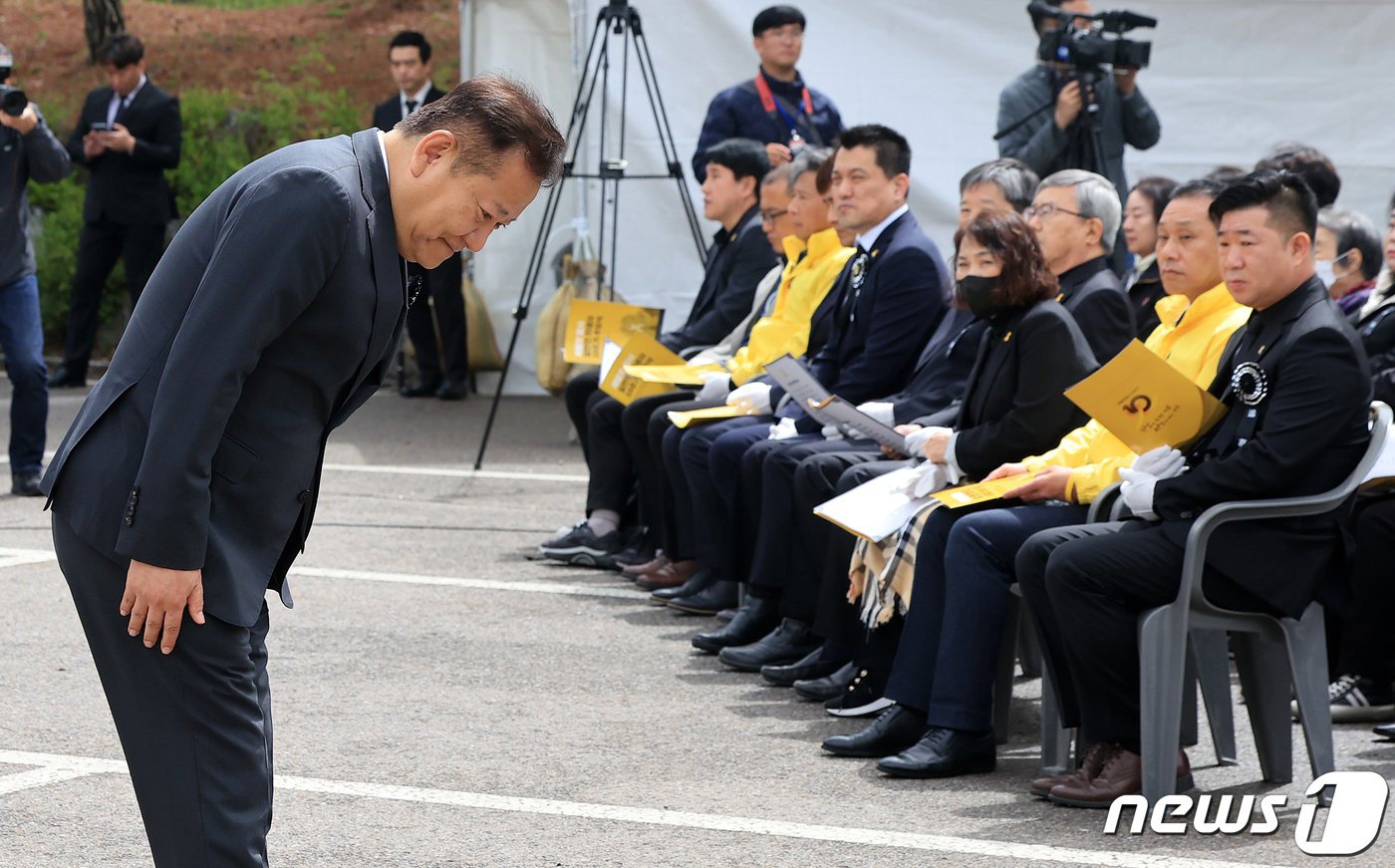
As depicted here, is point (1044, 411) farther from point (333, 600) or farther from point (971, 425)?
point (333, 600)

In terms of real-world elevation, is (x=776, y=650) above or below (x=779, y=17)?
below

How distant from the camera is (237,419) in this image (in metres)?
2.83

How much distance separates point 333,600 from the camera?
6918mm

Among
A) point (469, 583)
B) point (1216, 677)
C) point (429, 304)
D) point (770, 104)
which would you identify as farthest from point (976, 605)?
point (429, 304)

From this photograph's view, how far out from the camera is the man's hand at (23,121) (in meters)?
8.73

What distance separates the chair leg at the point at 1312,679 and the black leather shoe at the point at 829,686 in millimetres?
1415

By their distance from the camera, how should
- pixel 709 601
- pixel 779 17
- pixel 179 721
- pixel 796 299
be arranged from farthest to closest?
pixel 779 17, pixel 796 299, pixel 709 601, pixel 179 721

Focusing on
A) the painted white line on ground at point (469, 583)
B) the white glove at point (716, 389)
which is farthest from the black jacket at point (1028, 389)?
the painted white line on ground at point (469, 583)

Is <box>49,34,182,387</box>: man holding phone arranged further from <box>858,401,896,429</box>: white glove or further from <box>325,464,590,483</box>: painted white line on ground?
<box>858,401,896,429</box>: white glove

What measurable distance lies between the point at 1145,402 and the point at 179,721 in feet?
8.59

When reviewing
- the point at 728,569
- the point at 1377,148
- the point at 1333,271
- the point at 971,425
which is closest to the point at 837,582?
the point at 971,425

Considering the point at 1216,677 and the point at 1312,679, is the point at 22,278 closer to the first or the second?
the point at 1216,677

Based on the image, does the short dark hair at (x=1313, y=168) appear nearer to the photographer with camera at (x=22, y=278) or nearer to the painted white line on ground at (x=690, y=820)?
the painted white line on ground at (x=690, y=820)

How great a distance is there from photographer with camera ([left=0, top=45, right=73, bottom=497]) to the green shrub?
4581 millimetres
